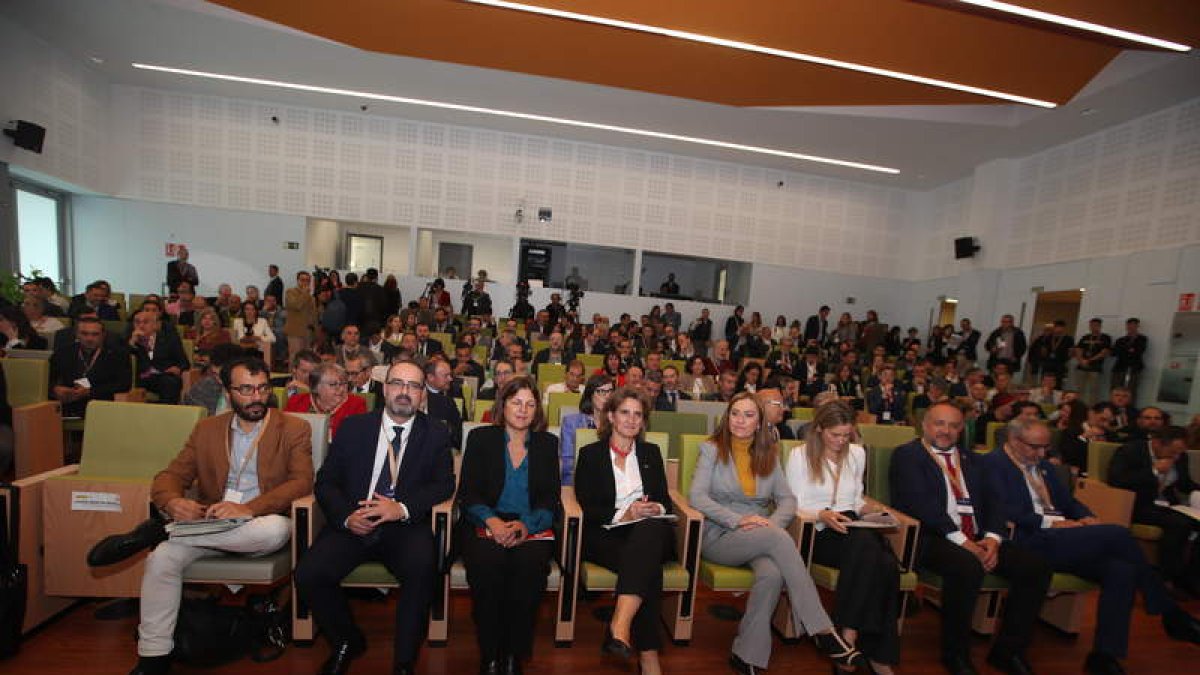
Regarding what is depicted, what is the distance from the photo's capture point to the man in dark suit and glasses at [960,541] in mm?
2662

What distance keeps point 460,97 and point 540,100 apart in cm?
145

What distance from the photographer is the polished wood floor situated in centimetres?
230

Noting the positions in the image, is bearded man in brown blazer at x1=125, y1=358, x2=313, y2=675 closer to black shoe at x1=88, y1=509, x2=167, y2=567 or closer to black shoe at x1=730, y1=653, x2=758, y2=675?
black shoe at x1=88, y1=509, x2=167, y2=567

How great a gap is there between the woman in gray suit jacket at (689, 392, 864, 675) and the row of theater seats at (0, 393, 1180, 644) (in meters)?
0.10

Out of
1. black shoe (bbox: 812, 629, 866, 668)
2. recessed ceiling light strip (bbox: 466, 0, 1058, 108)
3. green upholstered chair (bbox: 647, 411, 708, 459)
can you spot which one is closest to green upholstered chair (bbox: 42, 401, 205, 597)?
green upholstered chair (bbox: 647, 411, 708, 459)

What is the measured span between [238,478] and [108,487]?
1.73 ft

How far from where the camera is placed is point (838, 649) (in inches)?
94.3

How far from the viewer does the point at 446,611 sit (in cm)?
254

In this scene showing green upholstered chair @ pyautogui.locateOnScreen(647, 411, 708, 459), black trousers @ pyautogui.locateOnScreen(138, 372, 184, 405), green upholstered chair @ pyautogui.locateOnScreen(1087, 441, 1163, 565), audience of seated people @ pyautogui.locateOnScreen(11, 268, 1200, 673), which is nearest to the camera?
audience of seated people @ pyautogui.locateOnScreen(11, 268, 1200, 673)

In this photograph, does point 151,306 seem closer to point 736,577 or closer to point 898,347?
point 736,577

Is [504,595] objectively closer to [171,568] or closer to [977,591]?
[171,568]

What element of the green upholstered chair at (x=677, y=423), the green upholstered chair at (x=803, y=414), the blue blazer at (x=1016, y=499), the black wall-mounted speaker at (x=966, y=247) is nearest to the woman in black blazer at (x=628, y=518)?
the green upholstered chair at (x=677, y=423)

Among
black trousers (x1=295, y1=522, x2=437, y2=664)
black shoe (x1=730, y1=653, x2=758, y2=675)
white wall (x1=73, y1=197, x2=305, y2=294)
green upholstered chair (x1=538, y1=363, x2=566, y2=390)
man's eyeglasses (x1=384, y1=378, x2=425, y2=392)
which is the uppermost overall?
white wall (x1=73, y1=197, x2=305, y2=294)

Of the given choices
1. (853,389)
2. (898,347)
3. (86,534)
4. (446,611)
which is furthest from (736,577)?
(898,347)
